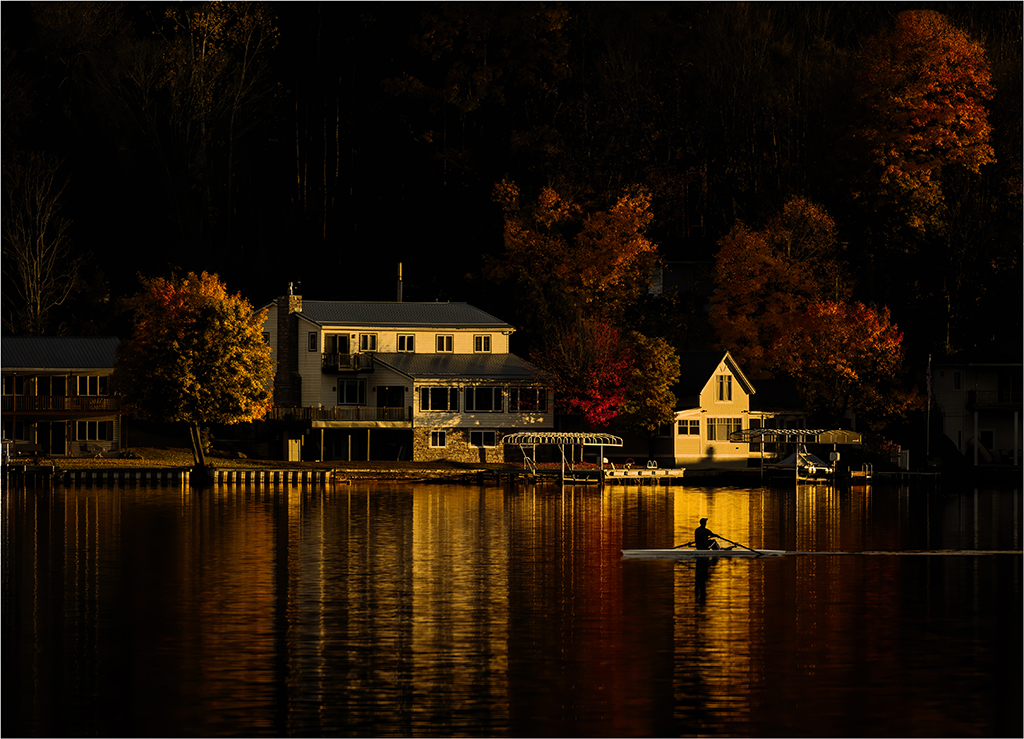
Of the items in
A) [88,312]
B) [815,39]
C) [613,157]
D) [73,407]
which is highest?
[815,39]

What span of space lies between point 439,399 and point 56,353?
2760cm

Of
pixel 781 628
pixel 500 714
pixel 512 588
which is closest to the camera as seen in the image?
pixel 500 714

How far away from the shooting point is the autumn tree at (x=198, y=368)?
99.7 meters

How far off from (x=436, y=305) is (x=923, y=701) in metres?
87.7

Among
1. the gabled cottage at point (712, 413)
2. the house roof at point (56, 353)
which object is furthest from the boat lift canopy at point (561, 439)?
the house roof at point (56, 353)

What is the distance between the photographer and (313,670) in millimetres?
36594

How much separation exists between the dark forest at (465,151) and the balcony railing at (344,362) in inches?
540

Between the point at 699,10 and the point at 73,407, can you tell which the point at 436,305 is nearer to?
the point at 73,407

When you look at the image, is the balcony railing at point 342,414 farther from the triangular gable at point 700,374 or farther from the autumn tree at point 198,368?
A: the triangular gable at point 700,374

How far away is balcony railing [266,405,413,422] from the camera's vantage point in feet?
359

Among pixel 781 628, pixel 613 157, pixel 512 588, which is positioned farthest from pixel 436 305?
pixel 781 628

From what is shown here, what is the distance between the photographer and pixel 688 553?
5912 centimetres

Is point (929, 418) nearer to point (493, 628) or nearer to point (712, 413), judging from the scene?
point (712, 413)

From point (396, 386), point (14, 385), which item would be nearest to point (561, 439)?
point (396, 386)
